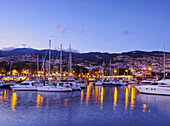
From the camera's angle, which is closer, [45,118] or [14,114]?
[45,118]

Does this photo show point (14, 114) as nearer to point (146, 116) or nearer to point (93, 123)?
point (93, 123)

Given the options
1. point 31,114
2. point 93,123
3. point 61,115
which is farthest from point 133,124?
point 31,114

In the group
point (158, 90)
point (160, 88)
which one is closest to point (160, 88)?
point (160, 88)

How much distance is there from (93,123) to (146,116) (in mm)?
6316

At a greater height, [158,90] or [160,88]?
[160,88]

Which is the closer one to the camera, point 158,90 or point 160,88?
point 160,88

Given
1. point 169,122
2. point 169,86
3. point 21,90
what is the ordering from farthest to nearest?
point 21,90
point 169,86
point 169,122

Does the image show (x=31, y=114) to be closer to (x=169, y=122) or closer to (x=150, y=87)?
(x=169, y=122)

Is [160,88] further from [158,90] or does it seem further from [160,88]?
[158,90]

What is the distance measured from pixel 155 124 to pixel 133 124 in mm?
1975

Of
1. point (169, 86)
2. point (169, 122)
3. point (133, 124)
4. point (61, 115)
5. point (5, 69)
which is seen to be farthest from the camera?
point (5, 69)

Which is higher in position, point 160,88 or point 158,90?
point 160,88

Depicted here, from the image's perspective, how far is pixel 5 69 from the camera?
102 m

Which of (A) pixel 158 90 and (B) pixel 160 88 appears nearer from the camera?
(B) pixel 160 88
